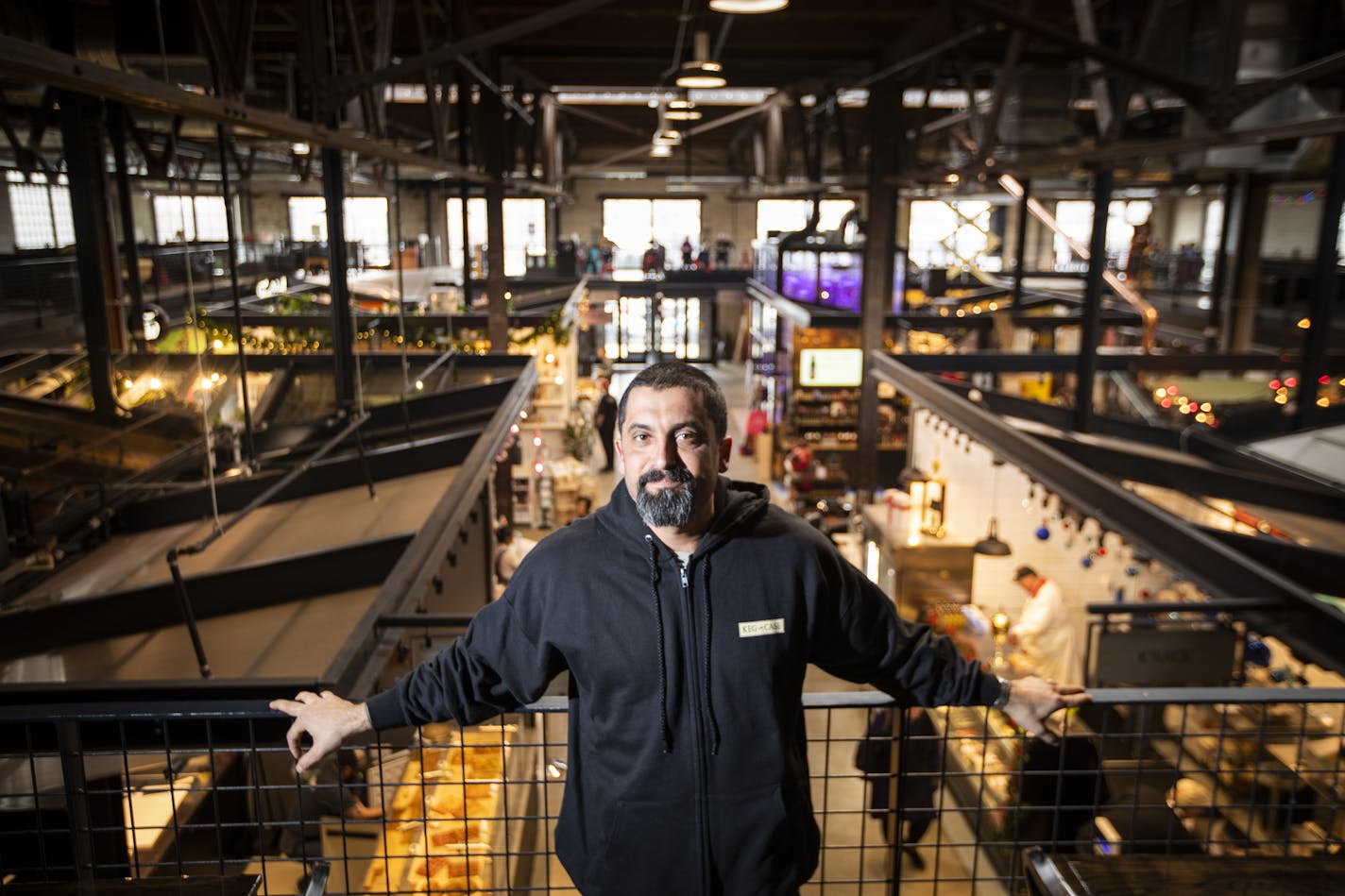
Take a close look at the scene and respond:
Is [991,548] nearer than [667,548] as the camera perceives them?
No

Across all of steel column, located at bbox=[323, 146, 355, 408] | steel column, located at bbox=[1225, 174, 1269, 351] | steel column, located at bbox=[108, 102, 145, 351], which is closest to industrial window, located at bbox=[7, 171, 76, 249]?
steel column, located at bbox=[108, 102, 145, 351]

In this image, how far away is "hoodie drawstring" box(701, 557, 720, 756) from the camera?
6.79 ft

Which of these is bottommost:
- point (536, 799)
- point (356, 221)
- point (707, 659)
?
point (536, 799)

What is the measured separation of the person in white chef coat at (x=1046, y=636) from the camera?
27.3ft

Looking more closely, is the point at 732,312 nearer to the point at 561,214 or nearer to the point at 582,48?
the point at 561,214

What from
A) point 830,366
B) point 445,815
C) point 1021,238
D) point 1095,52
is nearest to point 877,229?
point 1021,238

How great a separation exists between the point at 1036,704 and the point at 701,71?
6613 millimetres

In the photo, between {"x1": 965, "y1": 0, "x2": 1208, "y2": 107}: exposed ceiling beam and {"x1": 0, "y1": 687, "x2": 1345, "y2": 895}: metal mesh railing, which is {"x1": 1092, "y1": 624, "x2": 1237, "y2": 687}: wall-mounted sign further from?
{"x1": 965, "y1": 0, "x2": 1208, "y2": 107}: exposed ceiling beam

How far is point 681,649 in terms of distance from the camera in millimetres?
2084

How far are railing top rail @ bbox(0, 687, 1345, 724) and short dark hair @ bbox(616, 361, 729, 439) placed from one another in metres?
0.72

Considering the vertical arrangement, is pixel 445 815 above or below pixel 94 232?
below

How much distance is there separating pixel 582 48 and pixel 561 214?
18.9m

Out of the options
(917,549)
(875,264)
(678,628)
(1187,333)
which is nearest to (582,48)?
(875,264)

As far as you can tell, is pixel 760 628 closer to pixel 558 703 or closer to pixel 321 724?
pixel 558 703
